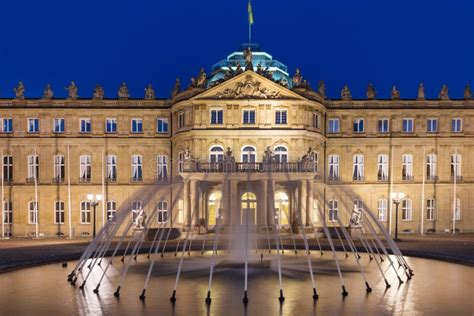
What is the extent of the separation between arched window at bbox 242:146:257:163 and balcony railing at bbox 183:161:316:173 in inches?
173

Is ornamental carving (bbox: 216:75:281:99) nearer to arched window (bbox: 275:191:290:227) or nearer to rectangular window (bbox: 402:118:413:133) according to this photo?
arched window (bbox: 275:191:290:227)

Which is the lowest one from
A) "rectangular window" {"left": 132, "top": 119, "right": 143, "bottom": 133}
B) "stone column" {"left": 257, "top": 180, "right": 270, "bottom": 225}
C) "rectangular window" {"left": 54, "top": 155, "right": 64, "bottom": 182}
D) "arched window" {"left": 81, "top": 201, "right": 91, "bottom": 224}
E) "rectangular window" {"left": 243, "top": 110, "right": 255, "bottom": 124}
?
"arched window" {"left": 81, "top": 201, "right": 91, "bottom": 224}

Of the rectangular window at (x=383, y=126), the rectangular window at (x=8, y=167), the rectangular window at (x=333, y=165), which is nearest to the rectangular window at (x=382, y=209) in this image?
the rectangular window at (x=333, y=165)

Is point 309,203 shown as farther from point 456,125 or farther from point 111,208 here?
point 111,208

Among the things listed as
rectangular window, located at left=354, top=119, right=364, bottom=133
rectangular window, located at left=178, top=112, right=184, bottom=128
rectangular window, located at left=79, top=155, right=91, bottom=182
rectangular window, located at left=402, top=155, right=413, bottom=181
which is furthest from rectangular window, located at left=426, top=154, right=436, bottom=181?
rectangular window, located at left=79, top=155, right=91, bottom=182

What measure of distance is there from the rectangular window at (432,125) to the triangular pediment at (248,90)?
16471mm

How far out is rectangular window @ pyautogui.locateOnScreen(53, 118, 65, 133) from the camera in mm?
59875

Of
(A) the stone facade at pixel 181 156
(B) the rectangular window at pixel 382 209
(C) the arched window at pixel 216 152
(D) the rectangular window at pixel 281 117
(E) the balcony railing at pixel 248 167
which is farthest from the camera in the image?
(B) the rectangular window at pixel 382 209

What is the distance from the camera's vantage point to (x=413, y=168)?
60938 mm

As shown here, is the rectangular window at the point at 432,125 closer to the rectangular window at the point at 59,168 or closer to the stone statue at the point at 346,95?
the stone statue at the point at 346,95

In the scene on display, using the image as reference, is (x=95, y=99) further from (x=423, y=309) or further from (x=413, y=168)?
(x=423, y=309)

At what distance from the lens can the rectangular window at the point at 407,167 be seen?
60.9 m

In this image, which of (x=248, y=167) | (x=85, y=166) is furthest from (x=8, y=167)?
(x=248, y=167)

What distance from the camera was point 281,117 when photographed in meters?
54.5
